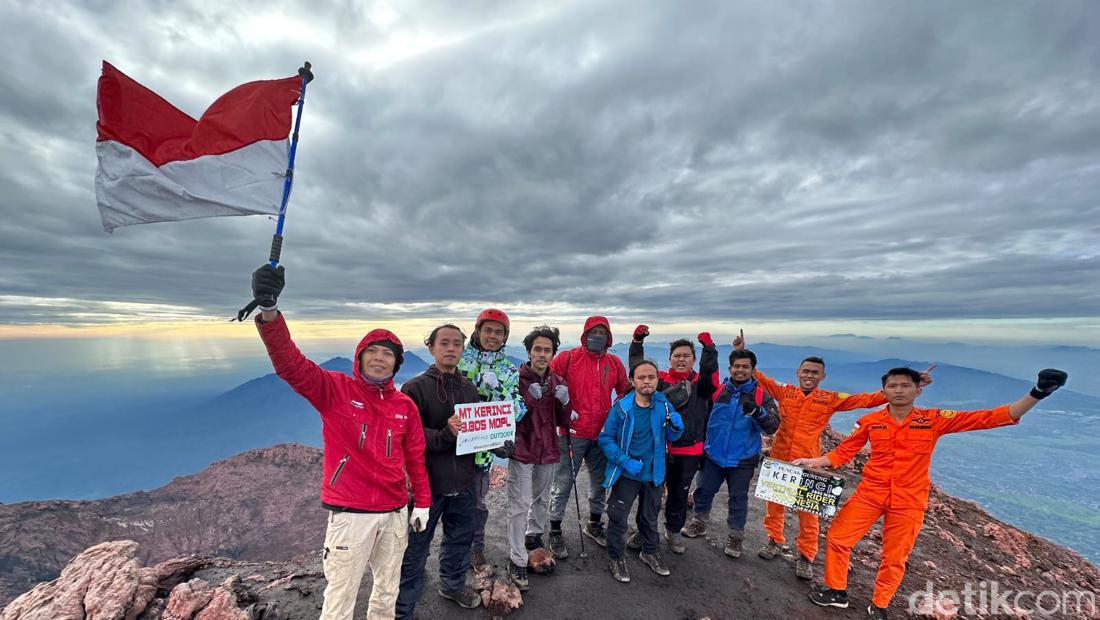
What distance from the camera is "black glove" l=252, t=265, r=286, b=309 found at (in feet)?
12.8

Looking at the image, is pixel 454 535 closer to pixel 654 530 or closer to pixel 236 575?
pixel 654 530

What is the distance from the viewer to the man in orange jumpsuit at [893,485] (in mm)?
5527

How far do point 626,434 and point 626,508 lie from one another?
1164mm

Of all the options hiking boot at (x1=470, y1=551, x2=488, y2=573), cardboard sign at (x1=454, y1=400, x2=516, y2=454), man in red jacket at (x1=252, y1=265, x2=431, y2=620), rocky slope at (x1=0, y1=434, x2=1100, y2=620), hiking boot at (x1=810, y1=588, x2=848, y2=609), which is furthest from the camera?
hiking boot at (x1=470, y1=551, x2=488, y2=573)

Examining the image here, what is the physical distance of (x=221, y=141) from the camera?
525 centimetres

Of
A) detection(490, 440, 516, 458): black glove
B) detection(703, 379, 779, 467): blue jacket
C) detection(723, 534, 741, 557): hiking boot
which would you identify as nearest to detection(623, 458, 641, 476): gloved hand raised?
detection(490, 440, 516, 458): black glove

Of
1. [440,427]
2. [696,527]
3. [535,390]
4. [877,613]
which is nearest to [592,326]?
[535,390]

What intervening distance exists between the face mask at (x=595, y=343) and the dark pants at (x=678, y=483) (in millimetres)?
2222

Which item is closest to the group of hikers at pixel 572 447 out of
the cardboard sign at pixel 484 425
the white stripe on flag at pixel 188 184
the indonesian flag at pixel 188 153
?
the cardboard sign at pixel 484 425

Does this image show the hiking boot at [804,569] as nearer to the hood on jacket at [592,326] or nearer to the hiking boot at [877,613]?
the hiking boot at [877,613]

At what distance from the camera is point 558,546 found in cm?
675

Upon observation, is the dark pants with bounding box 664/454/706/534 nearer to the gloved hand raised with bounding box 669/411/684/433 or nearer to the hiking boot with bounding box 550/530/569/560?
the gloved hand raised with bounding box 669/411/684/433

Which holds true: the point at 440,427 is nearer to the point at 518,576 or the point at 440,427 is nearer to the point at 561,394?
the point at 561,394

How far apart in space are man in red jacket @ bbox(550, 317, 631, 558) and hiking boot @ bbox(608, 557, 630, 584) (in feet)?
2.76
